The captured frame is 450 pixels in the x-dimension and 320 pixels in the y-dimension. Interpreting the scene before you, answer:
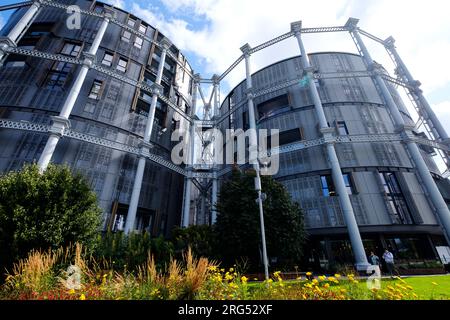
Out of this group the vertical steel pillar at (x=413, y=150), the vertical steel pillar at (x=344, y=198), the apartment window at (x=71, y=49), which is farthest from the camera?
the apartment window at (x=71, y=49)

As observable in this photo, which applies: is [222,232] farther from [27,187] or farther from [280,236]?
[27,187]

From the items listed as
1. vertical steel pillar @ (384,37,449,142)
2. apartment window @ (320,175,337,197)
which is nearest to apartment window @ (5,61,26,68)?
apartment window @ (320,175,337,197)

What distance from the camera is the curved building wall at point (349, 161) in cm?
1758

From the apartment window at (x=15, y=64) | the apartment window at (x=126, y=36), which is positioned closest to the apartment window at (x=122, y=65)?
the apartment window at (x=126, y=36)

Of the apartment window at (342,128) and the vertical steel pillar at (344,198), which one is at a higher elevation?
the apartment window at (342,128)

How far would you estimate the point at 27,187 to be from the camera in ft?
31.6

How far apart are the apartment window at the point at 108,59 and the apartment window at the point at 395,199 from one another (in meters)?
32.0

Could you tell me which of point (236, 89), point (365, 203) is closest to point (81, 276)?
point (365, 203)

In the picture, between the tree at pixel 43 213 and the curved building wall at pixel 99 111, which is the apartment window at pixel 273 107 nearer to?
the curved building wall at pixel 99 111

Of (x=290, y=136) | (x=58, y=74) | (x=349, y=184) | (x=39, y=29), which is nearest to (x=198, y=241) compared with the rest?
(x=349, y=184)

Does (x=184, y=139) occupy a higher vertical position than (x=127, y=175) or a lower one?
higher
